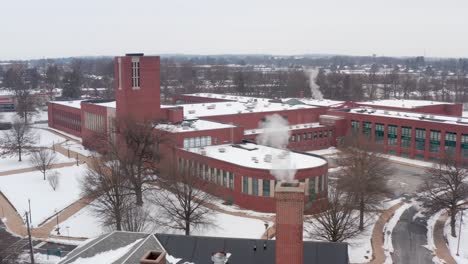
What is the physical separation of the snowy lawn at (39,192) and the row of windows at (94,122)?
37.3 feet

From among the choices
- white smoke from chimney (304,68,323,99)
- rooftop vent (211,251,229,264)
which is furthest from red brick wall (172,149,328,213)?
white smoke from chimney (304,68,323,99)

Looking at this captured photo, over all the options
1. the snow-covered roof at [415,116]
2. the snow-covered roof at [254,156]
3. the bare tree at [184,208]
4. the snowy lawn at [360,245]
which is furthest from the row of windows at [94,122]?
the snowy lawn at [360,245]

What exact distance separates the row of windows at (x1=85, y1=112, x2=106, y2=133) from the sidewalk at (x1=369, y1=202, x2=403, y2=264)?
39.9 metres

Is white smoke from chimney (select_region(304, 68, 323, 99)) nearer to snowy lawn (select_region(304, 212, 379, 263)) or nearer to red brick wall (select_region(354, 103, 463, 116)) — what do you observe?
red brick wall (select_region(354, 103, 463, 116))

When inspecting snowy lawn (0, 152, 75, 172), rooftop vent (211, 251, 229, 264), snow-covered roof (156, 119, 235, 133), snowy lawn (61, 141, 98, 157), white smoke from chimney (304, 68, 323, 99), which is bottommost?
snowy lawn (0, 152, 75, 172)

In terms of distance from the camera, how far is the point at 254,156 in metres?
46.4

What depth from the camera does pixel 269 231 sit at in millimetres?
36375

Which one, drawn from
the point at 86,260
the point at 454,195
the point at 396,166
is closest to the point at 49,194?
the point at 86,260

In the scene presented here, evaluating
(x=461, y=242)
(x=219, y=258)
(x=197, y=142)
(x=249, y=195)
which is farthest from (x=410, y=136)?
(x=219, y=258)

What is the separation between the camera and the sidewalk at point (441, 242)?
3173 centimetres

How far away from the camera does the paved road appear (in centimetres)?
3177

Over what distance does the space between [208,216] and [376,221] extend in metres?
13.7

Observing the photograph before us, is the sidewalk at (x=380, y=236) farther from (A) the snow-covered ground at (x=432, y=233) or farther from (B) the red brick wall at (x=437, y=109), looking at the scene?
(B) the red brick wall at (x=437, y=109)

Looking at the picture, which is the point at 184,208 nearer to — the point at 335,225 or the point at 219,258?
the point at 335,225
